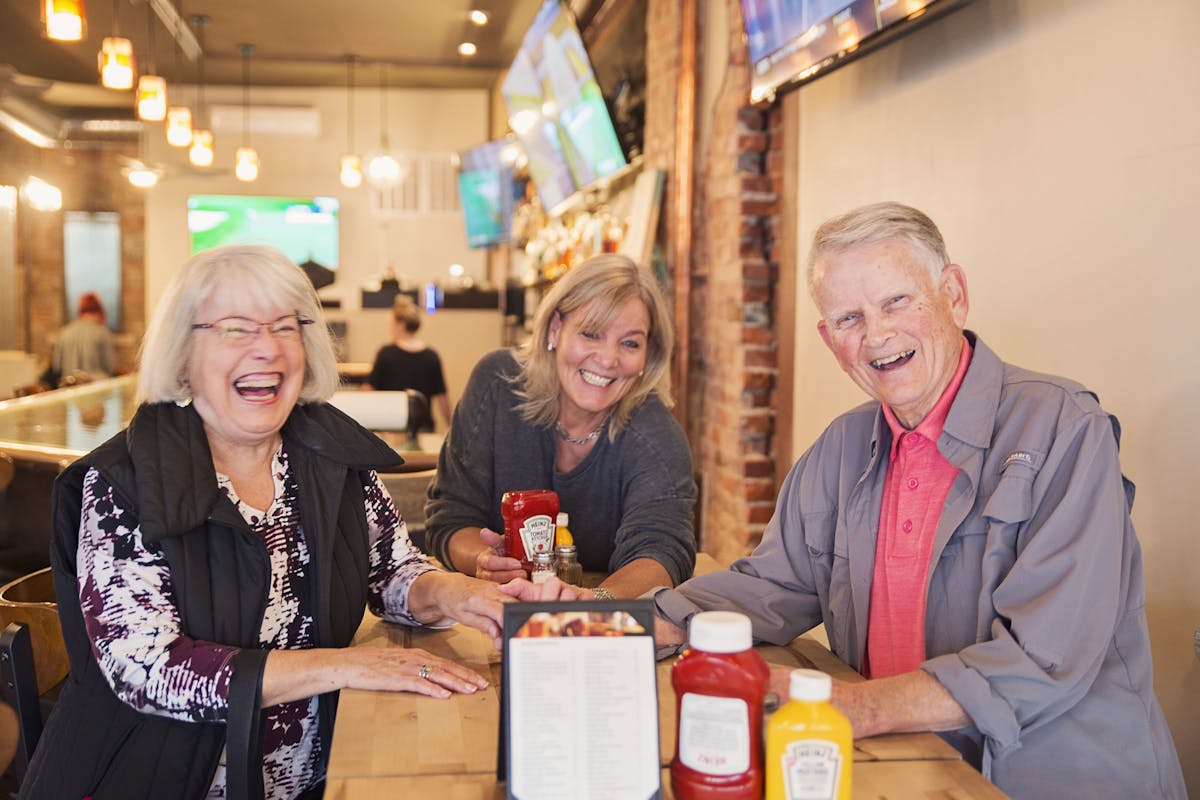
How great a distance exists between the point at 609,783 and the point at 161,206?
41.3ft

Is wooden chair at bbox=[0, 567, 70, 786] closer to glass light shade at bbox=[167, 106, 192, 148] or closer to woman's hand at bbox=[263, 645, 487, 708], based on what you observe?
woman's hand at bbox=[263, 645, 487, 708]

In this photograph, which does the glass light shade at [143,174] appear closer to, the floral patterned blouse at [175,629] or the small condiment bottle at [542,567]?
the floral patterned blouse at [175,629]

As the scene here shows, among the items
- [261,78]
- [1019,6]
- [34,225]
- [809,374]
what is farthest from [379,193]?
[1019,6]

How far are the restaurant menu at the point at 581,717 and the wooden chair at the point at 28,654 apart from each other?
1.12 m

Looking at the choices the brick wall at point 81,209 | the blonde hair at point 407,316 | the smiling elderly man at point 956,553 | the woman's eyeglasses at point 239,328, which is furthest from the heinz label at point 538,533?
the brick wall at point 81,209

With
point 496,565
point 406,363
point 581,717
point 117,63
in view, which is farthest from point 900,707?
point 406,363

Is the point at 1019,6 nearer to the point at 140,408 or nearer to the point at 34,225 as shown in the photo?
the point at 140,408

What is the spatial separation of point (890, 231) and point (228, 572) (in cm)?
119

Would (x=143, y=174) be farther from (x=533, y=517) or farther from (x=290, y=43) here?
(x=533, y=517)

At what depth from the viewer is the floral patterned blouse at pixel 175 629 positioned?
164 cm

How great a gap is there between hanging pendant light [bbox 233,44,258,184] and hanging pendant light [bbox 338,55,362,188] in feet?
2.82

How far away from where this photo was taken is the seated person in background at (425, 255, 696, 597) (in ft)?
8.38

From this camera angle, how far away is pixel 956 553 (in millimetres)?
1669

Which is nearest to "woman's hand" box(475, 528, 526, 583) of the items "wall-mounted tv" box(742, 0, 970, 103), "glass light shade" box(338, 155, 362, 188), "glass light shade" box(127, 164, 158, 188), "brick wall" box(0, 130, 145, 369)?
"wall-mounted tv" box(742, 0, 970, 103)
